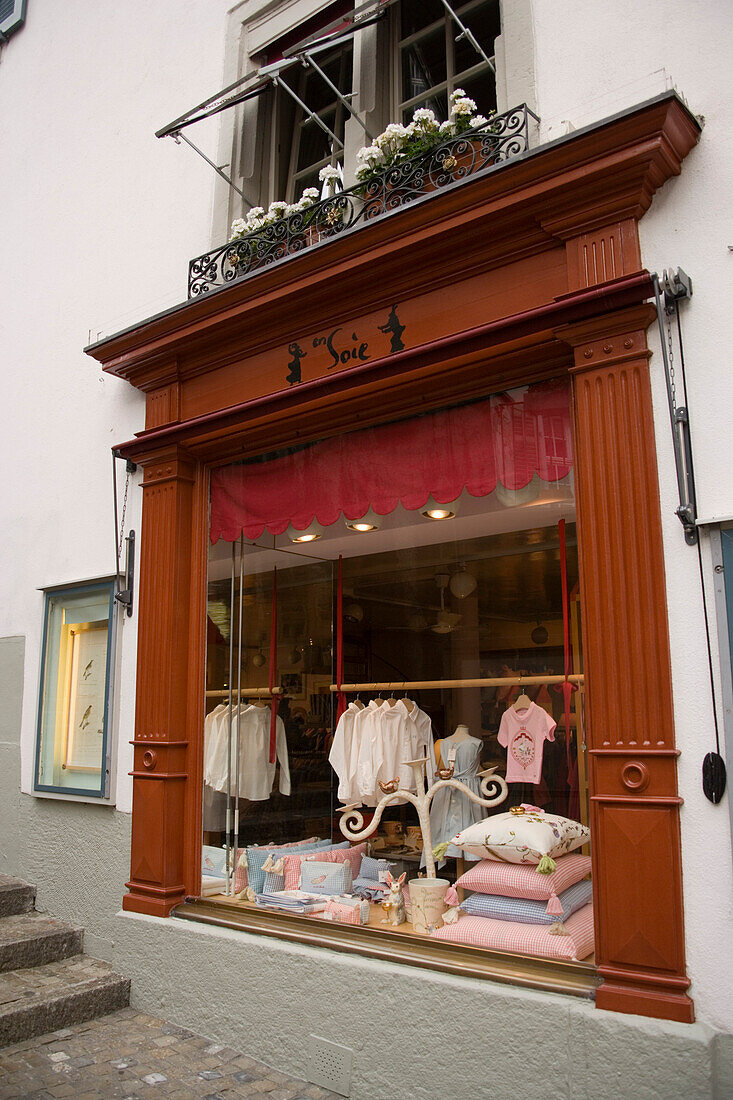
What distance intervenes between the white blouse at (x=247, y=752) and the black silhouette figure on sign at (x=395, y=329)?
287 cm

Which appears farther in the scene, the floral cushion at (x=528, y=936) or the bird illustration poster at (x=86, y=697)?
the bird illustration poster at (x=86, y=697)

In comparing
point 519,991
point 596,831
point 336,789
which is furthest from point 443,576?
point 519,991

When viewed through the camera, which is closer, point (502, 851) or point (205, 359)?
point (502, 851)

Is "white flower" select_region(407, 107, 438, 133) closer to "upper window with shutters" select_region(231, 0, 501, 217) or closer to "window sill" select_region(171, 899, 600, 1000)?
"upper window with shutters" select_region(231, 0, 501, 217)

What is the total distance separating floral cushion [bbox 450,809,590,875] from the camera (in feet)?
15.3

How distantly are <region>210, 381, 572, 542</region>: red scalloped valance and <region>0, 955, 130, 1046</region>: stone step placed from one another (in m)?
3.11

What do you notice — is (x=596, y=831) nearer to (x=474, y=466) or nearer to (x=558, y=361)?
(x=474, y=466)

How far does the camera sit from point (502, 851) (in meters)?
4.79

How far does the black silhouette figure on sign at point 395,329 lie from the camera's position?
5.25 metres

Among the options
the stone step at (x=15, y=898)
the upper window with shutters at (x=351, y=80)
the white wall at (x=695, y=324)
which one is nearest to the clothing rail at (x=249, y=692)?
the stone step at (x=15, y=898)

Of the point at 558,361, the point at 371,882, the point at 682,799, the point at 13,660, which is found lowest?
the point at 371,882

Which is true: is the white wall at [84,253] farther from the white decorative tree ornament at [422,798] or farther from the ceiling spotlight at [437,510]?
the ceiling spotlight at [437,510]

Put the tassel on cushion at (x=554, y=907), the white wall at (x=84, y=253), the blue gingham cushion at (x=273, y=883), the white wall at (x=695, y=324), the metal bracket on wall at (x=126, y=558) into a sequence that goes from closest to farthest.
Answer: the white wall at (x=695, y=324) → the tassel on cushion at (x=554, y=907) → the blue gingham cushion at (x=273, y=883) → the metal bracket on wall at (x=126, y=558) → the white wall at (x=84, y=253)

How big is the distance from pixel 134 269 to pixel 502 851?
17.8 feet
